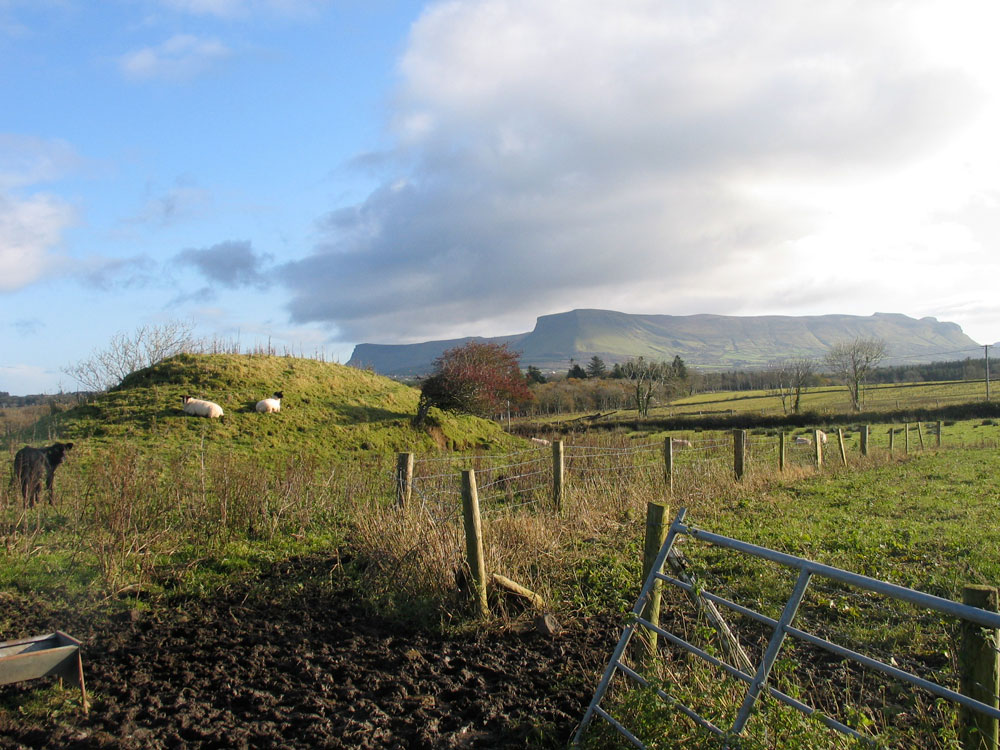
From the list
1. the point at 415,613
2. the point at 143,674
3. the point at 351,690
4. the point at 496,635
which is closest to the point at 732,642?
the point at 496,635

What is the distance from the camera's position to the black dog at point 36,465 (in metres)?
10.0

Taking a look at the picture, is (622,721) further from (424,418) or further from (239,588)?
(424,418)

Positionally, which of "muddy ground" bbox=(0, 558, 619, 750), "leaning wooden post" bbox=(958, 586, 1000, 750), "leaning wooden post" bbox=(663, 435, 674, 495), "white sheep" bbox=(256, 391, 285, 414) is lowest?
"muddy ground" bbox=(0, 558, 619, 750)

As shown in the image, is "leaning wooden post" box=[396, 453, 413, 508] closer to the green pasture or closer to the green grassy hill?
the green pasture

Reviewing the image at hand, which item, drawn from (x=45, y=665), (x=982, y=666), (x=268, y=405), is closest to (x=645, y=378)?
(x=268, y=405)

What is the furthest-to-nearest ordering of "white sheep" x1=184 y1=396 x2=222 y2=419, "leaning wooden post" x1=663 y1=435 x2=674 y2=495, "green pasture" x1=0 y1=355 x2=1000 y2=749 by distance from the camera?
"white sheep" x1=184 y1=396 x2=222 y2=419 < "leaning wooden post" x1=663 y1=435 x2=674 y2=495 < "green pasture" x1=0 y1=355 x2=1000 y2=749

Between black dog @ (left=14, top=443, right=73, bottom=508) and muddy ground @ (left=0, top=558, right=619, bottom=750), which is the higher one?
black dog @ (left=14, top=443, right=73, bottom=508)

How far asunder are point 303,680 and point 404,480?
13.8 ft

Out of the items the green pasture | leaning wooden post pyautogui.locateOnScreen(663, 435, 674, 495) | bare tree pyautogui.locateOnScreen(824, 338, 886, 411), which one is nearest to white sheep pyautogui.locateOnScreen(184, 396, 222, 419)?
the green pasture

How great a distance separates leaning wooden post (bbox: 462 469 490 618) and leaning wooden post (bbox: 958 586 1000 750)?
145 inches

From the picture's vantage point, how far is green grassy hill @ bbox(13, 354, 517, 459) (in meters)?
20.0

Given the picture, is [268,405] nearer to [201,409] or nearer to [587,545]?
[201,409]

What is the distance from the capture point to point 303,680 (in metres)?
4.65

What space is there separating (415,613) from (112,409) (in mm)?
19848
